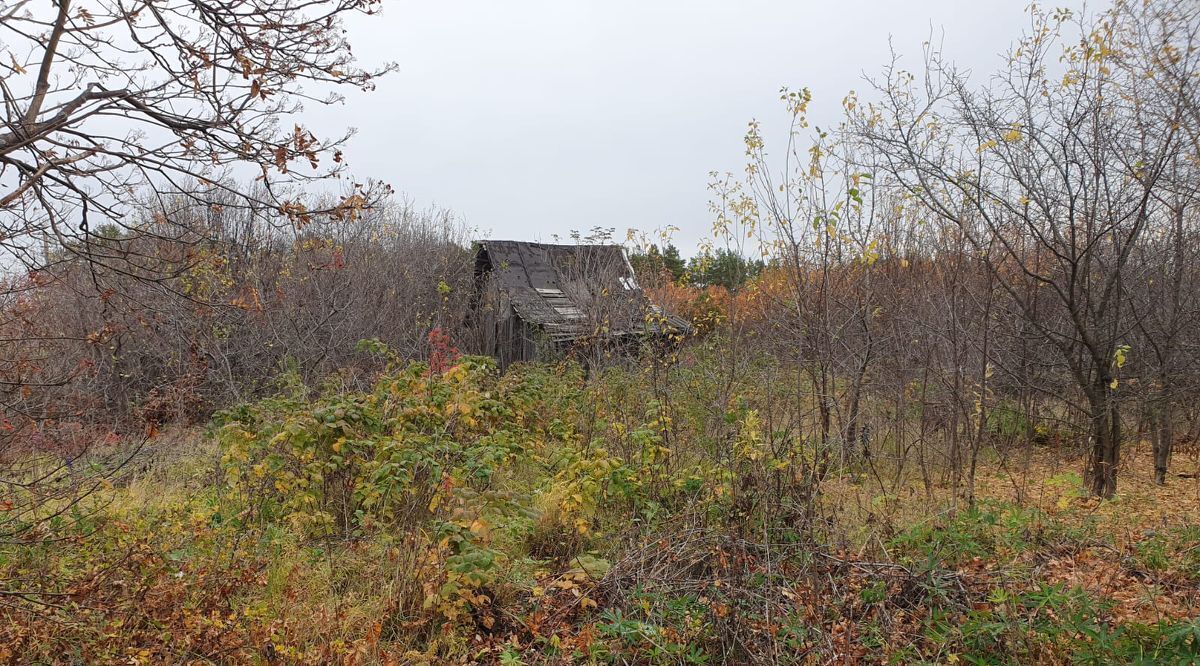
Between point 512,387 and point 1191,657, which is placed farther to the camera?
point 512,387

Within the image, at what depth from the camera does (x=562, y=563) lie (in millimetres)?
A: 4883

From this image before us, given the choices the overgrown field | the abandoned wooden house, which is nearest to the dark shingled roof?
the abandoned wooden house

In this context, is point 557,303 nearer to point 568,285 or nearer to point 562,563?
point 568,285

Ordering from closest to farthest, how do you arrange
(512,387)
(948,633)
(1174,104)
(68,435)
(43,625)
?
(43,625) → (948,633) → (1174,104) → (68,435) → (512,387)

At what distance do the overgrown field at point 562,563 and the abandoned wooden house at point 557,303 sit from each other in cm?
498

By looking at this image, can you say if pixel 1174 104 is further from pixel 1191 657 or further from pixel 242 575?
pixel 242 575

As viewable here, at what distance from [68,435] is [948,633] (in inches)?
322

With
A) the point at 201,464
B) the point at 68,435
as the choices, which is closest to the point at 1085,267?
the point at 201,464

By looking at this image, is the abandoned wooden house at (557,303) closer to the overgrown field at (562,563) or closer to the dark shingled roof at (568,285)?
the dark shingled roof at (568,285)

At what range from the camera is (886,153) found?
672 cm

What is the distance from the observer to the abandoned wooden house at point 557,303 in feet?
41.0

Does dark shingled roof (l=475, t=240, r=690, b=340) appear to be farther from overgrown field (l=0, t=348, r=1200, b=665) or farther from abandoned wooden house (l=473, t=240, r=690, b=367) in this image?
overgrown field (l=0, t=348, r=1200, b=665)

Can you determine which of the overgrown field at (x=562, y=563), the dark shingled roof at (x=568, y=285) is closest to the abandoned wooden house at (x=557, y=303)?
the dark shingled roof at (x=568, y=285)

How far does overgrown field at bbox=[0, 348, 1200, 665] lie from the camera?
11.2ft
